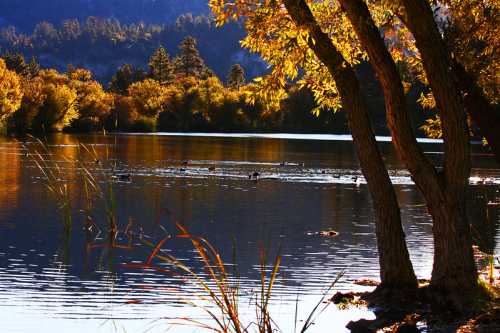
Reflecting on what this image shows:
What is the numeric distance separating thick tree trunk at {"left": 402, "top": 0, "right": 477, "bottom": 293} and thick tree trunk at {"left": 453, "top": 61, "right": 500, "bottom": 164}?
1.46 meters

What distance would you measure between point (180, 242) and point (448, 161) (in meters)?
9.42

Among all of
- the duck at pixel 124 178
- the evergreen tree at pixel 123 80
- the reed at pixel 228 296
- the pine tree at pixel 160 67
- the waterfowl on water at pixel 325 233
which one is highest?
the pine tree at pixel 160 67

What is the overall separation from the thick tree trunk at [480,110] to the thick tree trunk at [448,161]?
1461 millimetres

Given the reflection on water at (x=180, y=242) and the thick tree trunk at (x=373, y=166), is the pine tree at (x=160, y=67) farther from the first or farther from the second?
the thick tree trunk at (x=373, y=166)

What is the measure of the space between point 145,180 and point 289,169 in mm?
12770

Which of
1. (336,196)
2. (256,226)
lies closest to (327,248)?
(256,226)

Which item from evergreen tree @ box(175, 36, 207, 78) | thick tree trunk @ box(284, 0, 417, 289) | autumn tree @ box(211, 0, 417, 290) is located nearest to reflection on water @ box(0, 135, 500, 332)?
thick tree trunk @ box(284, 0, 417, 289)

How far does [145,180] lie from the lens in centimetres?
3953

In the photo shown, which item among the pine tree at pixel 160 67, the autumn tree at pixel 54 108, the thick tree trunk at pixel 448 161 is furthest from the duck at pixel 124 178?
the pine tree at pixel 160 67

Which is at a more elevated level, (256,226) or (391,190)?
(391,190)

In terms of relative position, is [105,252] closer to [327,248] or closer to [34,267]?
[34,267]

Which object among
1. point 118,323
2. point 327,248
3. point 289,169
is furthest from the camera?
point 289,169

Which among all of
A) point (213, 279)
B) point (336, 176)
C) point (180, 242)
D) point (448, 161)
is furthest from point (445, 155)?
point (336, 176)

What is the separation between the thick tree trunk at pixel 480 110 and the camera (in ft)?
43.0
